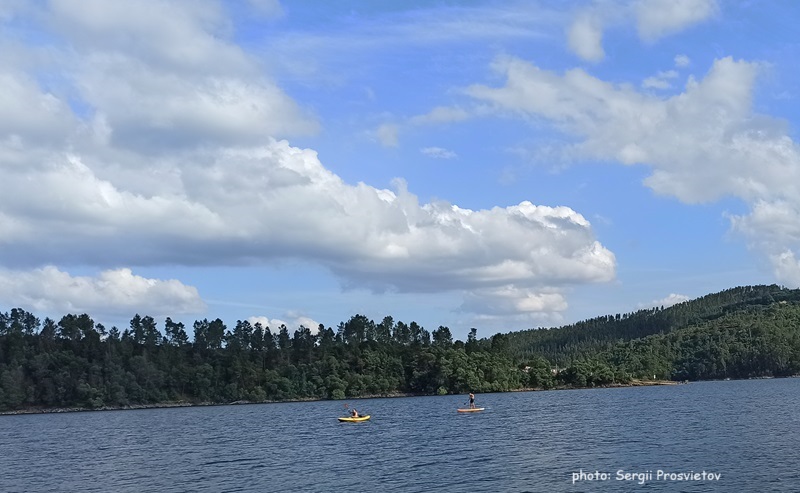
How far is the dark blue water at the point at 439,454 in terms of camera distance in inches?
2618

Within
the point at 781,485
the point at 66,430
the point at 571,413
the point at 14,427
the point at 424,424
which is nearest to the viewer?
the point at 781,485

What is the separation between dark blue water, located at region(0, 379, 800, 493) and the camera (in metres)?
66.5

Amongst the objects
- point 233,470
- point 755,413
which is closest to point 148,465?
point 233,470

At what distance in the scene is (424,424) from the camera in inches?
5320

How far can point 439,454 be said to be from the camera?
287 ft

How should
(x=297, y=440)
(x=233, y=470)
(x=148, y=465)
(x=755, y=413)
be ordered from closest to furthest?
1. (x=233, y=470)
2. (x=148, y=465)
3. (x=297, y=440)
4. (x=755, y=413)

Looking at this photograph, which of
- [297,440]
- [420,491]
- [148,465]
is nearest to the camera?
[420,491]

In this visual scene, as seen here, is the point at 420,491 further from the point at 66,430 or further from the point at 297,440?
the point at 66,430

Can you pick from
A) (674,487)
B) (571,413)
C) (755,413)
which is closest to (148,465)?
(674,487)

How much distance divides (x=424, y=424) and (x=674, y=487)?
79.6 m

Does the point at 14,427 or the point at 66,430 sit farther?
the point at 14,427

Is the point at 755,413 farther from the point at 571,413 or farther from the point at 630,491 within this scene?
the point at 630,491

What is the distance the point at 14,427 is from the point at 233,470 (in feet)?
424

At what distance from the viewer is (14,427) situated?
186 metres
